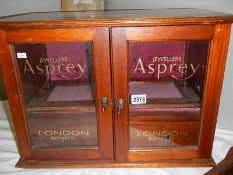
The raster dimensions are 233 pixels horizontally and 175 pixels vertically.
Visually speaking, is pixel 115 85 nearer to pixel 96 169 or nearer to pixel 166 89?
pixel 166 89

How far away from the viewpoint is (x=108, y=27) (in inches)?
32.9

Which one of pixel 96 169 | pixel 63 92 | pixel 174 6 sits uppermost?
pixel 174 6

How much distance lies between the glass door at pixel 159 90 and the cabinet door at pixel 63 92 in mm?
60

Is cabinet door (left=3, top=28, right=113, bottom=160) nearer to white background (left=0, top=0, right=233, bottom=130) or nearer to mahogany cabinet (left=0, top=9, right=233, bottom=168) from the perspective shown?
mahogany cabinet (left=0, top=9, right=233, bottom=168)

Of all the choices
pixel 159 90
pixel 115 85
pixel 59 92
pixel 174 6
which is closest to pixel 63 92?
pixel 59 92

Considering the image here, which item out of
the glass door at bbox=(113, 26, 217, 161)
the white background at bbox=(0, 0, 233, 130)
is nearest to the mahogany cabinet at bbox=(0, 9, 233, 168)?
the glass door at bbox=(113, 26, 217, 161)

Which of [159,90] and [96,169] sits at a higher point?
[159,90]

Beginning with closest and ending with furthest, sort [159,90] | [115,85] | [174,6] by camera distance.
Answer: [115,85]
[159,90]
[174,6]

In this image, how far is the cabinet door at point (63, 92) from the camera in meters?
0.87

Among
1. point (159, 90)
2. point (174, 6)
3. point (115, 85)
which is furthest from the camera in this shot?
point (174, 6)

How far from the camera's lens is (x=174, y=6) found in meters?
1.26

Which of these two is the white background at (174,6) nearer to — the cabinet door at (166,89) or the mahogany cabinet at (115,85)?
the mahogany cabinet at (115,85)

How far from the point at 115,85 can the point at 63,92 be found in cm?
31

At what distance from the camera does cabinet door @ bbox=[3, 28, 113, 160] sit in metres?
0.87
